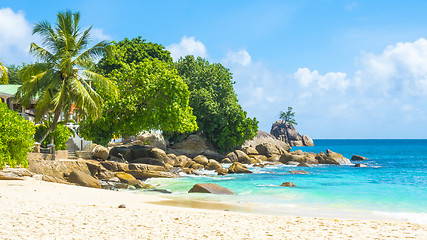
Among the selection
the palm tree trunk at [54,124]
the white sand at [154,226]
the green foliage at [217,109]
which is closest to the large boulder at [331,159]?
the green foliage at [217,109]

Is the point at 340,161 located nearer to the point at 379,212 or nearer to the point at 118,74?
the point at 118,74

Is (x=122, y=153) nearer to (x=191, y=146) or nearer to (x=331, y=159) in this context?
(x=191, y=146)

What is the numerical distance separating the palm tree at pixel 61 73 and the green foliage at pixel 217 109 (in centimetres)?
1666

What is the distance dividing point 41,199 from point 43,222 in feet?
12.7

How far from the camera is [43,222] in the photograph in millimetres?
8086

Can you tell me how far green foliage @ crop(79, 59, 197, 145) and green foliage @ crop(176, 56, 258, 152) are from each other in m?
9.92

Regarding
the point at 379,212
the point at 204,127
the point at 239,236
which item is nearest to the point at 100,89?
the point at 204,127

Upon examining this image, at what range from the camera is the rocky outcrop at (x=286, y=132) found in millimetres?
121562

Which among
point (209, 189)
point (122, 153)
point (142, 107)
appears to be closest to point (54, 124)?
point (122, 153)

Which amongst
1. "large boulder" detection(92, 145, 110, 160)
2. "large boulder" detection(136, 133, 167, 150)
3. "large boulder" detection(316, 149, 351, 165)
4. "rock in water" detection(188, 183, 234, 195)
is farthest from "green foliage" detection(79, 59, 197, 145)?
"large boulder" detection(316, 149, 351, 165)

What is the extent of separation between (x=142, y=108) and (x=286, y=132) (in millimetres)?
96219

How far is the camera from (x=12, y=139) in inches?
648

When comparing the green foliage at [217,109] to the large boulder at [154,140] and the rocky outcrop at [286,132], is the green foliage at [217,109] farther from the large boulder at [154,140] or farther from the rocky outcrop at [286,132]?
the rocky outcrop at [286,132]

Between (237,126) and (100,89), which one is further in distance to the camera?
(237,126)
